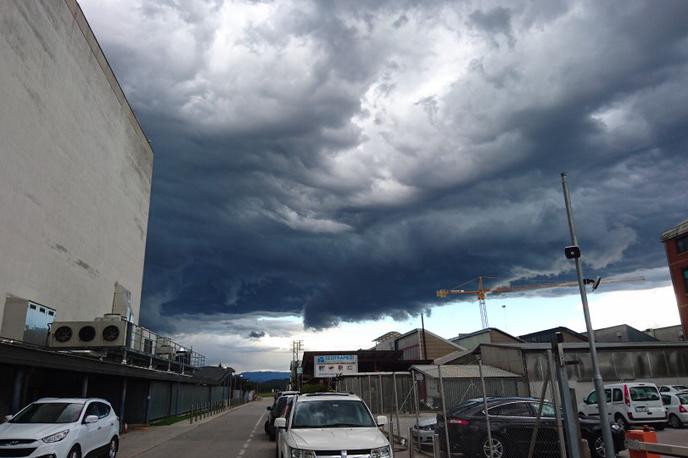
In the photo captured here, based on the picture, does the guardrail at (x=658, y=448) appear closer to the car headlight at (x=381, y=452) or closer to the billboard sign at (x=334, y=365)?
the car headlight at (x=381, y=452)

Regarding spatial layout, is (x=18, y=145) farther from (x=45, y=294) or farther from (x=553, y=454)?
(x=553, y=454)

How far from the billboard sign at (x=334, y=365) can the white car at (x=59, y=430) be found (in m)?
39.6

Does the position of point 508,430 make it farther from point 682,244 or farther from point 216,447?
point 682,244

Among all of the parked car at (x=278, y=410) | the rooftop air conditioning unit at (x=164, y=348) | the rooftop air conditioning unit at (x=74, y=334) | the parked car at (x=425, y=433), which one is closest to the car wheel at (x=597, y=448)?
the parked car at (x=425, y=433)

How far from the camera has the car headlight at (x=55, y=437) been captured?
1106 cm

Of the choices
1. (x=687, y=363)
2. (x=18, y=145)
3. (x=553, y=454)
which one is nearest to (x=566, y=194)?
(x=553, y=454)

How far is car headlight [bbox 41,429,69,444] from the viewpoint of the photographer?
11062 mm

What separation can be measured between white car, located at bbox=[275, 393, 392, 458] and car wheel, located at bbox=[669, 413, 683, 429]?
17972mm

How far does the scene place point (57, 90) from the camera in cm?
2797

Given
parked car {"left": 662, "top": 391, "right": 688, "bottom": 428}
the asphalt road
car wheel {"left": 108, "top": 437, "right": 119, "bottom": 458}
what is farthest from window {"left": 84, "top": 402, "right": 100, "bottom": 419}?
parked car {"left": 662, "top": 391, "right": 688, "bottom": 428}

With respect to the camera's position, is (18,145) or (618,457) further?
(18,145)

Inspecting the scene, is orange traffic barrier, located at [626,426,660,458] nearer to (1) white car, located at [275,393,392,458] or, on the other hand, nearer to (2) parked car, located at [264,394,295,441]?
(1) white car, located at [275,393,392,458]

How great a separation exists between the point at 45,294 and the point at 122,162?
16.5 metres

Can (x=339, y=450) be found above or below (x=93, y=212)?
below
